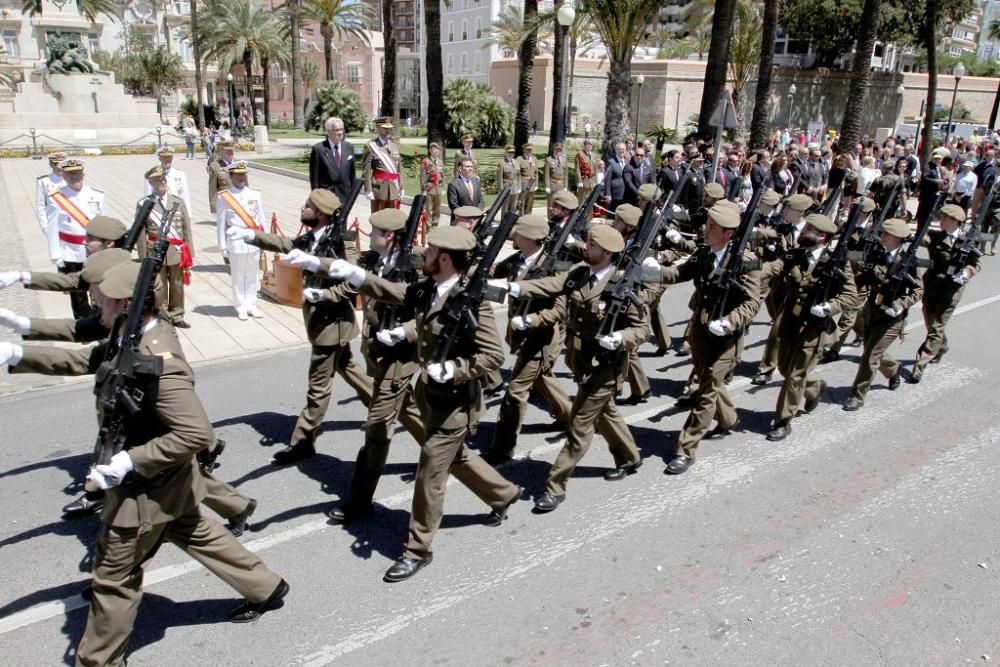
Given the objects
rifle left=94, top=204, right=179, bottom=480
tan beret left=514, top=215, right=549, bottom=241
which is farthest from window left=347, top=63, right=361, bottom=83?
rifle left=94, top=204, right=179, bottom=480

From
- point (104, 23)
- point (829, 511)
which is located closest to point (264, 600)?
point (829, 511)

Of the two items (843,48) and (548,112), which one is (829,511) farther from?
(843,48)

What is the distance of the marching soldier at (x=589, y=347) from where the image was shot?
5141mm

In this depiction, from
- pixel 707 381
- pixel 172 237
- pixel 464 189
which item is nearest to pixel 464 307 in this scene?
pixel 707 381

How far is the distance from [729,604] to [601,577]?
74 cm

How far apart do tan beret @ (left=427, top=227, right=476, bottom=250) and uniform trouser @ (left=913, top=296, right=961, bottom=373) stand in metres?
6.07

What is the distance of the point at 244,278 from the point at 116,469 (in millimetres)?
6425

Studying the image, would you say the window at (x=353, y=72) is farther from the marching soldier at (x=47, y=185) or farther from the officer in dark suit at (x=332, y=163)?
the marching soldier at (x=47, y=185)

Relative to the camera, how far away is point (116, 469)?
124 inches

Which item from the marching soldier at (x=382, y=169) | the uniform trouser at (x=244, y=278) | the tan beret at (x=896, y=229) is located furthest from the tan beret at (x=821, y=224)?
the marching soldier at (x=382, y=169)

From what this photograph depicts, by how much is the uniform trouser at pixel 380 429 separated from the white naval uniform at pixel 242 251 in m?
4.39

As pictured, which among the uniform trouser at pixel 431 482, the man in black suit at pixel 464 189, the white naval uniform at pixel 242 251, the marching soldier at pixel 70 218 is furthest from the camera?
the man in black suit at pixel 464 189

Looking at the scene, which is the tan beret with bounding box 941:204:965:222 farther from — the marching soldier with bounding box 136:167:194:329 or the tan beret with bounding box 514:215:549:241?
the marching soldier with bounding box 136:167:194:329

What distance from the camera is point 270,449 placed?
19.6 ft
